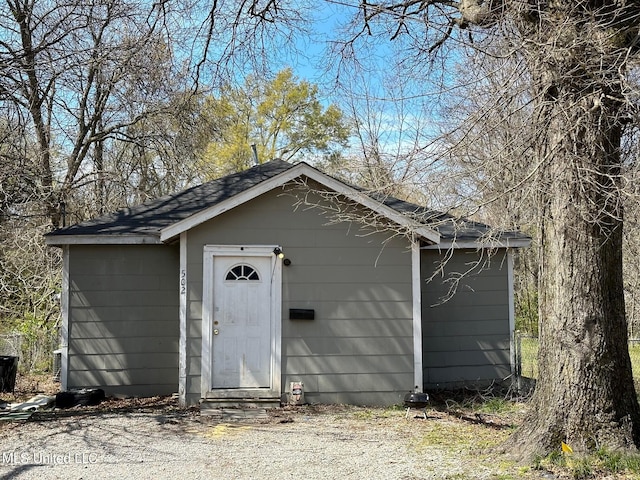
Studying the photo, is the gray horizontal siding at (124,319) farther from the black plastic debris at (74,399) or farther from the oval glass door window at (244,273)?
the oval glass door window at (244,273)

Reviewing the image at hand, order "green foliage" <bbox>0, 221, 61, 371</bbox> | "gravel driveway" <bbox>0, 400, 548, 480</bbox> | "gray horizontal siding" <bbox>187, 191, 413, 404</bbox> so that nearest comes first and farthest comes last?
1. "gravel driveway" <bbox>0, 400, 548, 480</bbox>
2. "gray horizontal siding" <bbox>187, 191, 413, 404</bbox>
3. "green foliage" <bbox>0, 221, 61, 371</bbox>

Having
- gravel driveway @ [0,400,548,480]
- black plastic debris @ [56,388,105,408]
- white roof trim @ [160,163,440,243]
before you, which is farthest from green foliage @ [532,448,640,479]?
black plastic debris @ [56,388,105,408]

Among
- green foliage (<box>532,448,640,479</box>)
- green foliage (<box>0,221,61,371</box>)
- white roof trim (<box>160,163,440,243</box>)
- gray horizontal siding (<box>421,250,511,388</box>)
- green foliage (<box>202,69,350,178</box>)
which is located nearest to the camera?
green foliage (<box>532,448,640,479</box>)

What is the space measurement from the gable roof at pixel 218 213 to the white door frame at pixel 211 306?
22.9 inches

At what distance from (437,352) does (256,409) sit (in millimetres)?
3353

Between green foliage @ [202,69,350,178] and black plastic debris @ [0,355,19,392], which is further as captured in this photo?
green foliage @ [202,69,350,178]

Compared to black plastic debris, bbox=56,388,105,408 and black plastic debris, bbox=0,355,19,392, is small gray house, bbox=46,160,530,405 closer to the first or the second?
black plastic debris, bbox=56,388,105,408

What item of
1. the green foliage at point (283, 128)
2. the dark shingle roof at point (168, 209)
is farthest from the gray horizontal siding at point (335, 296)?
the green foliage at point (283, 128)

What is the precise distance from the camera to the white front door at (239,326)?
8.96 meters

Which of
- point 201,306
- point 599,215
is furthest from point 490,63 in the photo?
point 201,306

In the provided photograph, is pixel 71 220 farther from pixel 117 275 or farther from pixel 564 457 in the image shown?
pixel 564 457

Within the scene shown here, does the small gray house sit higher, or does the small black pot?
the small gray house

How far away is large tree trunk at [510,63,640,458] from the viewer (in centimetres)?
580

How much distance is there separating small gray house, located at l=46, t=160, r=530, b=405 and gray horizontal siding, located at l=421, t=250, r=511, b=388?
40.3 inches
